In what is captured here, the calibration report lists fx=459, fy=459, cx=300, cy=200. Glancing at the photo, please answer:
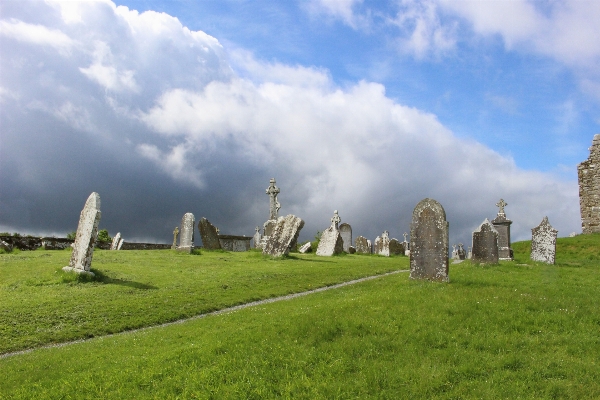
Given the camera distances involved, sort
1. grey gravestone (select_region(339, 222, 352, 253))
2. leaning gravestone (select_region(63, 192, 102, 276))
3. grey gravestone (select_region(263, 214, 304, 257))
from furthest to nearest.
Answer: grey gravestone (select_region(339, 222, 352, 253)), grey gravestone (select_region(263, 214, 304, 257)), leaning gravestone (select_region(63, 192, 102, 276))

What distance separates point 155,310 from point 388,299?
7.85 metres

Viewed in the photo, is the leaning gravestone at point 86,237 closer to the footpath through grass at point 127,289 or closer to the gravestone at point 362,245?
the footpath through grass at point 127,289

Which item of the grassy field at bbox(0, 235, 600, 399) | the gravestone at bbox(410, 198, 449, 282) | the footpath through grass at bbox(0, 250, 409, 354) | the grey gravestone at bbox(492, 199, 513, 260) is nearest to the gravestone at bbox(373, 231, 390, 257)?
the grey gravestone at bbox(492, 199, 513, 260)

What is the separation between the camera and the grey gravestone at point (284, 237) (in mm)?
30438

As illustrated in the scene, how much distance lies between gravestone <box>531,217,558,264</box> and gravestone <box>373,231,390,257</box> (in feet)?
56.3

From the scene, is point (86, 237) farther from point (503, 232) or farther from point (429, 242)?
point (503, 232)

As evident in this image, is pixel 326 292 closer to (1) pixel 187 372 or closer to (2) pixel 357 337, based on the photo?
(2) pixel 357 337

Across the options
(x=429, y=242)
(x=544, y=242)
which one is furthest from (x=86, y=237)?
(x=544, y=242)

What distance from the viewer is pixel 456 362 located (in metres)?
8.87

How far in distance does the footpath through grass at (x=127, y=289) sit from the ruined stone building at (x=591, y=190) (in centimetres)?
2568

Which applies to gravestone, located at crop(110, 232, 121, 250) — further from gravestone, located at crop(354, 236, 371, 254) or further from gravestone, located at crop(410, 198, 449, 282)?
gravestone, located at crop(410, 198, 449, 282)

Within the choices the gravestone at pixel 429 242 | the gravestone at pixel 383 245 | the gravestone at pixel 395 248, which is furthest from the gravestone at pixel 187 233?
the gravestone at pixel 395 248

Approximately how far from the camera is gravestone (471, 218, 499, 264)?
974 inches

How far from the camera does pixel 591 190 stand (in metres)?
42.4
